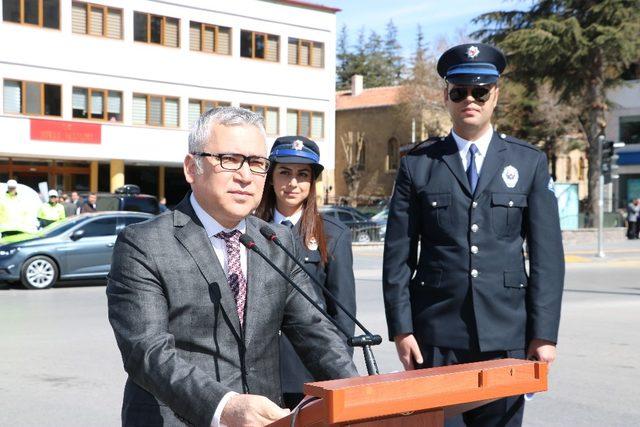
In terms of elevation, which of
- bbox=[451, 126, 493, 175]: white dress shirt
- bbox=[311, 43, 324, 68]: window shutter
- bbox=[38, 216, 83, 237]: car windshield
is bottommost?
bbox=[38, 216, 83, 237]: car windshield

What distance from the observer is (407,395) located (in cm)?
195

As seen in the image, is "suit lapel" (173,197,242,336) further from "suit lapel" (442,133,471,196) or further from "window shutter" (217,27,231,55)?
"window shutter" (217,27,231,55)

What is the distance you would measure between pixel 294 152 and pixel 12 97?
3553cm

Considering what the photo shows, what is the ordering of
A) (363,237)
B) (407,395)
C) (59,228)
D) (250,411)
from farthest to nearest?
(363,237) < (59,228) < (250,411) < (407,395)

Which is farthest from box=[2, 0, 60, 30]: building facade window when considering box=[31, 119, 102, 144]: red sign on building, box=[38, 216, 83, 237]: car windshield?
box=[38, 216, 83, 237]: car windshield

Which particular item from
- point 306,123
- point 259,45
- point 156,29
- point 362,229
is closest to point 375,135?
point 306,123

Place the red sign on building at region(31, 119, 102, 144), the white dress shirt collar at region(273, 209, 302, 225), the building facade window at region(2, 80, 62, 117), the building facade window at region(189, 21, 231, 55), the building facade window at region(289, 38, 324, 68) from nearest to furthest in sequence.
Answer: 1. the white dress shirt collar at region(273, 209, 302, 225)
2. the building facade window at region(2, 80, 62, 117)
3. the red sign on building at region(31, 119, 102, 144)
4. the building facade window at region(189, 21, 231, 55)
5. the building facade window at region(289, 38, 324, 68)

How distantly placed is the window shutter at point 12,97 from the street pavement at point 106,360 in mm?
22581

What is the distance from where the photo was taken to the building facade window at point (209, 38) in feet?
143

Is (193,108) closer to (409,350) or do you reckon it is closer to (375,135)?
(375,135)

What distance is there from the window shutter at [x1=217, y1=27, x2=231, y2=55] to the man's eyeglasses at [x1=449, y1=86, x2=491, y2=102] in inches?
1636

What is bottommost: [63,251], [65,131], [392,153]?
[63,251]

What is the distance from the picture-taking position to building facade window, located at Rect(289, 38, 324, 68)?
4722 centimetres

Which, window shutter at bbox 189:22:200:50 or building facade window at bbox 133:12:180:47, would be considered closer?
building facade window at bbox 133:12:180:47
